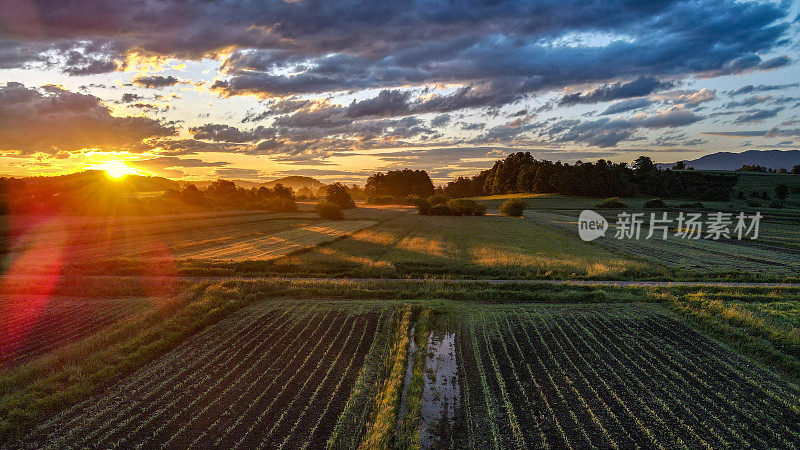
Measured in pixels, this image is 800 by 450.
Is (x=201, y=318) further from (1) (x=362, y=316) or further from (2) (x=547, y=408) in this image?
(2) (x=547, y=408)

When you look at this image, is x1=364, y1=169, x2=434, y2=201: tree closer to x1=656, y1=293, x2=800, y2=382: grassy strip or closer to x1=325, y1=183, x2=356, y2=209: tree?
x1=325, y1=183, x2=356, y2=209: tree

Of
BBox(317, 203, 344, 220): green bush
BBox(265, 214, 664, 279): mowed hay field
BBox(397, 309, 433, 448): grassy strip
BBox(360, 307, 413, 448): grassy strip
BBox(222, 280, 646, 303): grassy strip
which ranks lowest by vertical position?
BBox(397, 309, 433, 448): grassy strip

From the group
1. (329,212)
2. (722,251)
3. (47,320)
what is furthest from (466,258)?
(329,212)

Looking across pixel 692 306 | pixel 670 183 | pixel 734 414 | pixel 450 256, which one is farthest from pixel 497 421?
pixel 670 183

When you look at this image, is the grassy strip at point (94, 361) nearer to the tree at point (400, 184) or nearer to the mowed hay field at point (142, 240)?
the mowed hay field at point (142, 240)

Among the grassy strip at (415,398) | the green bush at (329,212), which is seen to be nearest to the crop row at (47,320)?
the grassy strip at (415,398)

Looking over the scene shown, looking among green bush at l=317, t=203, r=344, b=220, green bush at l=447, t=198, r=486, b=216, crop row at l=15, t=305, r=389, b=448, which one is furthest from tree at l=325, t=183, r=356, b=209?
crop row at l=15, t=305, r=389, b=448

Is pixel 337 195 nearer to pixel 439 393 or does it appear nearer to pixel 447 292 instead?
pixel 447 292
